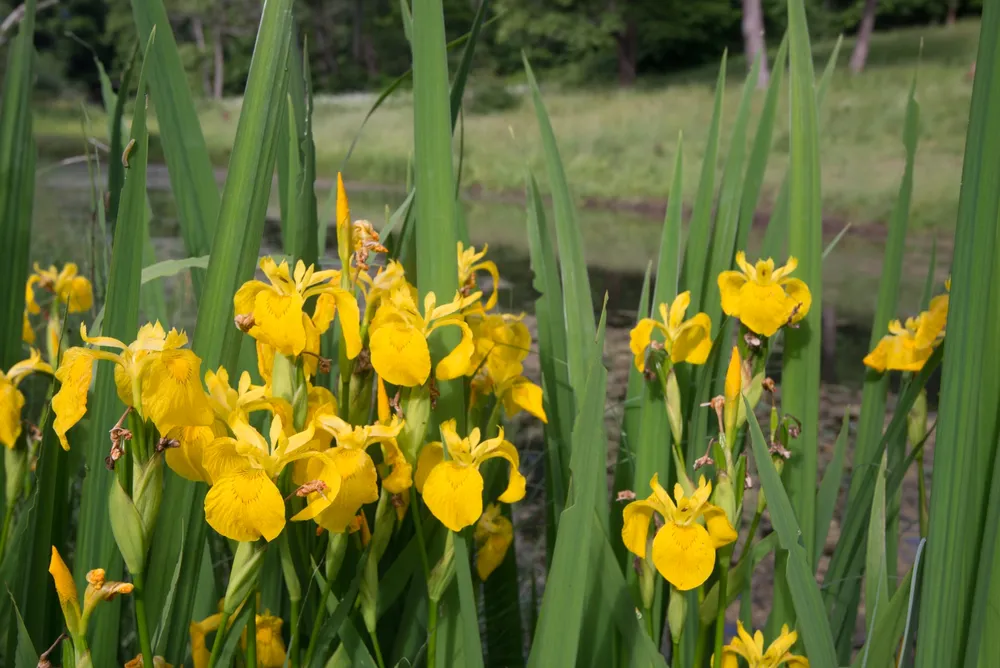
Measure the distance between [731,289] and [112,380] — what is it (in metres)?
0.29

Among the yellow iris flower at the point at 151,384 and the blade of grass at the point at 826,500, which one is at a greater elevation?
the yellow iris flower at the point at 151,384

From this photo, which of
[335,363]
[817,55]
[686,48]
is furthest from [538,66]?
[335,363]

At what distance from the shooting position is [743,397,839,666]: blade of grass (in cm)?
31

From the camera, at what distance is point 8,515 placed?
394 mm

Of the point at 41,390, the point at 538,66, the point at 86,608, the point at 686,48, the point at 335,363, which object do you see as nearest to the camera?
the point at 86,608

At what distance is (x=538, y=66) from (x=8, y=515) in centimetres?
950

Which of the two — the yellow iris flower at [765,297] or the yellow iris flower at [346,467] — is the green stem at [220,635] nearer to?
the yellow iris flower at [346,467]

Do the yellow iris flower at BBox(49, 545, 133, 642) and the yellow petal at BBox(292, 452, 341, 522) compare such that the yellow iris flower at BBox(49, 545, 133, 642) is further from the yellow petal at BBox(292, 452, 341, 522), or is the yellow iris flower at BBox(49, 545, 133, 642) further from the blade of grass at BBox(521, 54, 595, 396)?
the blade of grass at BBox(521, 54, 595, 396)

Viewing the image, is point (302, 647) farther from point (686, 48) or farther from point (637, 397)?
point (686, 48)

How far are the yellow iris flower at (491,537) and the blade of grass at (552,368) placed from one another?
5cm

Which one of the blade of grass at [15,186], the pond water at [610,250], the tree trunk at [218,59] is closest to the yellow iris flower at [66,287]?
the blade of grass at [15,186]

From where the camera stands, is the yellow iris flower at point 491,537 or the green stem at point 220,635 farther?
the yellow iris flower at point 491,537

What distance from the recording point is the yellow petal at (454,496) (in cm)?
31

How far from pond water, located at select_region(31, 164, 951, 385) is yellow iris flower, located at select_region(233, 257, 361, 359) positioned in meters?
0.90
